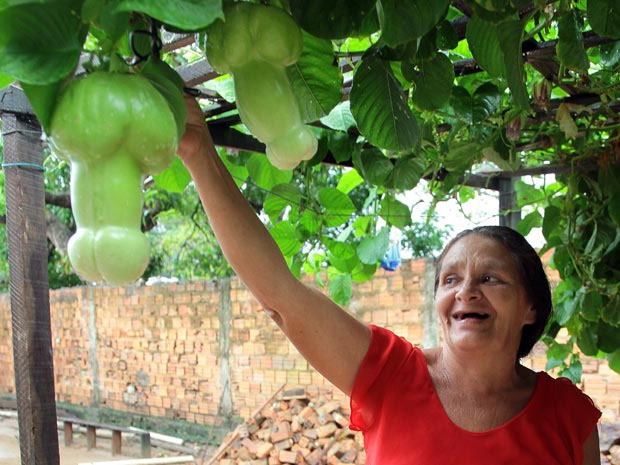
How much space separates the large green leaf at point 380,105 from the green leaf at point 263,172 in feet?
2.47

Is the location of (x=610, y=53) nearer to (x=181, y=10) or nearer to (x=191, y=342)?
(x=181, y=10)

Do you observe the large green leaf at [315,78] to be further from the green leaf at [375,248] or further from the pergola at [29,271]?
the green leaf at [375,248]

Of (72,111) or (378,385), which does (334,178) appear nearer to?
(378,385)

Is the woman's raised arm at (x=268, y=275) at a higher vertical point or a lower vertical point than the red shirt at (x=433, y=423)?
higher

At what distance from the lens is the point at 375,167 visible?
4.99ft

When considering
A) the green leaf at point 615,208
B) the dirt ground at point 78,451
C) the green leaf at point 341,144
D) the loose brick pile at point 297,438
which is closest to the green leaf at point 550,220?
the green leaf at point 615,208

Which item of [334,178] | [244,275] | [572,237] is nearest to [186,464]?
[334,178]

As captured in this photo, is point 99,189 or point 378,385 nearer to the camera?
point 99,189

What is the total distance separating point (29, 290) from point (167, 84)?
3.39 ft

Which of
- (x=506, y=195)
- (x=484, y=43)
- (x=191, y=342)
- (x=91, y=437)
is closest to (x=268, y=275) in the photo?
(x=484, y=43)

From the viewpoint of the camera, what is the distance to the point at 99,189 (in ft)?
1.09

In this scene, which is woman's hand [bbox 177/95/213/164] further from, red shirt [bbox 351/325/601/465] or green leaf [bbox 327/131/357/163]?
green leaf [bbox 327/131/357/163]

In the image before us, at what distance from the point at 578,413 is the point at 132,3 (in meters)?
1.13

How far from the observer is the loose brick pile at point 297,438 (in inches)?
165
